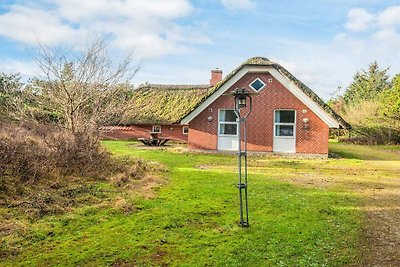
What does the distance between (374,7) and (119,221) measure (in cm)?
1407

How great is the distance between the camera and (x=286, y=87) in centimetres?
1827

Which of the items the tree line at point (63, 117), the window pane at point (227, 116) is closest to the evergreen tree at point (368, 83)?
the window pane at point (227, 116)

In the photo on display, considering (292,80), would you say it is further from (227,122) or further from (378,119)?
(378,119)

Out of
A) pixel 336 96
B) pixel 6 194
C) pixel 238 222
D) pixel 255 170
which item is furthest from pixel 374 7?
pixel 336 96

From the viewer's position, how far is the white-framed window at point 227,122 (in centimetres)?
1914

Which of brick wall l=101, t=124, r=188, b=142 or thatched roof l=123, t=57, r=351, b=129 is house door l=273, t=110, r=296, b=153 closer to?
thatched roof l=123, t=57, r=351, b=129

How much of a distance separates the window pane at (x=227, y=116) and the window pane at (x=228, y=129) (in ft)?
0.89

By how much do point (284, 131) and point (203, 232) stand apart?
1376 cm

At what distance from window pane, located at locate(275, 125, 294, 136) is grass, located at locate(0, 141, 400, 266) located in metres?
9.31

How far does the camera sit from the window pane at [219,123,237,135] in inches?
752

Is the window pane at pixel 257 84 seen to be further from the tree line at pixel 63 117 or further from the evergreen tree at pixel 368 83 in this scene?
the evergreen tree at pixel 368 83

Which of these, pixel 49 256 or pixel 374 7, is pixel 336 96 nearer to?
pixel 374 7

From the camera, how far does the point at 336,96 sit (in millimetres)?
59031

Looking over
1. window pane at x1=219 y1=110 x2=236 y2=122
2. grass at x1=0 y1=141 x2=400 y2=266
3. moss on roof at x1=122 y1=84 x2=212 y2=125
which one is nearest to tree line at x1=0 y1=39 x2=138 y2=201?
grass at x1=0 y1=141 x2=400 y2=266
